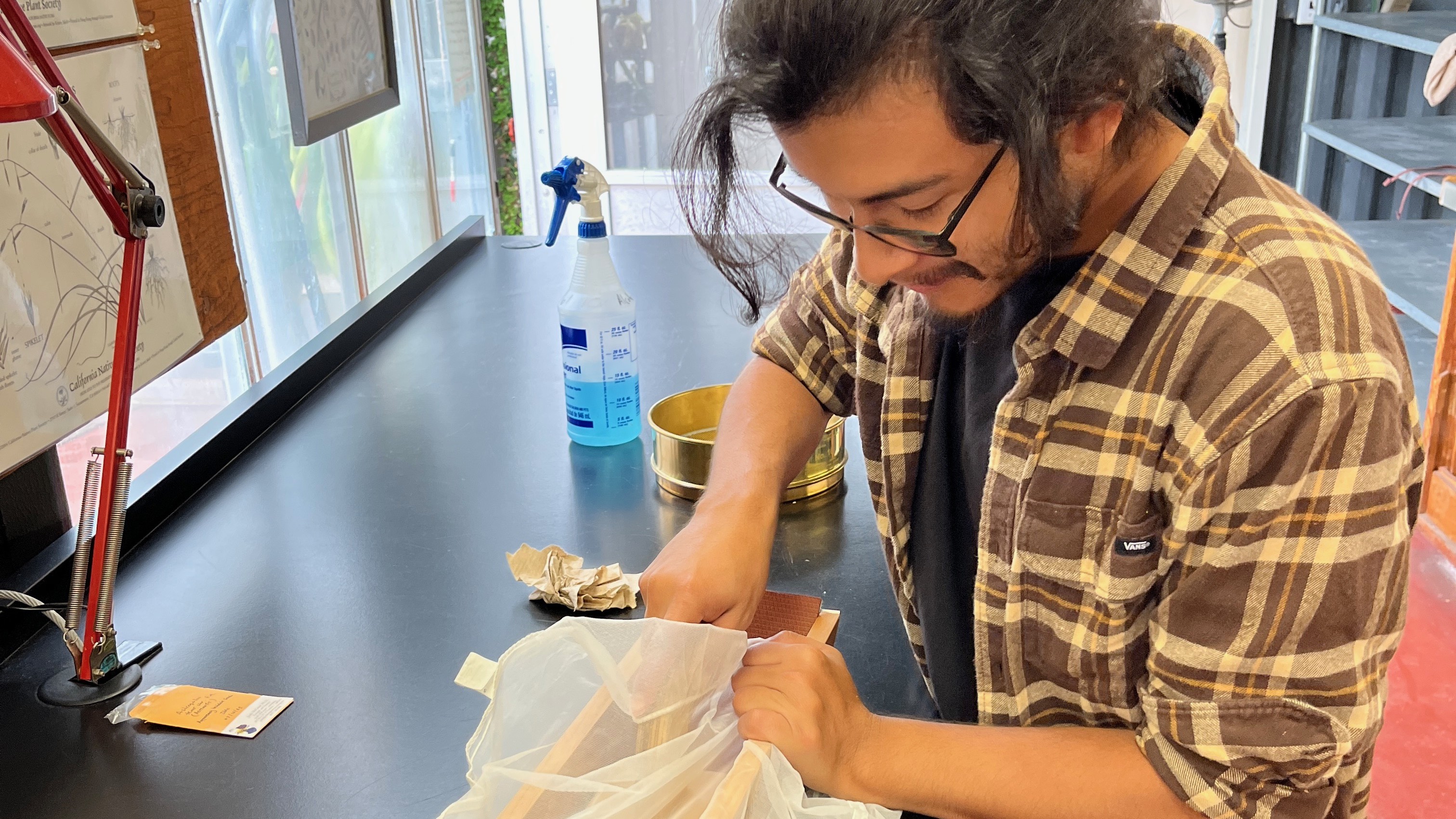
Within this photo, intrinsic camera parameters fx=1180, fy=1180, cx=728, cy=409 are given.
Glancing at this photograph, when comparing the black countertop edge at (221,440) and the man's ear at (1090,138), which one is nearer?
the man's ear at (1090,138)

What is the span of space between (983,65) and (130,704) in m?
0.92

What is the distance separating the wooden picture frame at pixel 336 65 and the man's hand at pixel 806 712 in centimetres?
164

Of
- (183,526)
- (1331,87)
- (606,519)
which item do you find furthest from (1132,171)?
Answer: (1331,87)

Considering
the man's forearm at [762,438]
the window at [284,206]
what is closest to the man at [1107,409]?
the man's forearm at [762,438]

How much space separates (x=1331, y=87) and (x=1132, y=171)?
3852 mm

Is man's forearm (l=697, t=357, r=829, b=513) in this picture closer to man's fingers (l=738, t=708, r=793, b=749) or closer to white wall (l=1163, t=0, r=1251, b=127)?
man's fingers (l=738, t=708, r=793, b=749)

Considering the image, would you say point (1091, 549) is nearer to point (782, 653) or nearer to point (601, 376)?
point (782, 653)

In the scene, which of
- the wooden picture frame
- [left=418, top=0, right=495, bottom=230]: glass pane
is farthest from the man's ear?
[left=418, top=0, right=495, bottom=230]: glass pane

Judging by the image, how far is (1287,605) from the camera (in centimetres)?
74

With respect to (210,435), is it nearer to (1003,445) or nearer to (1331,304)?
(1003,445)

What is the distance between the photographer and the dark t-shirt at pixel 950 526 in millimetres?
1046

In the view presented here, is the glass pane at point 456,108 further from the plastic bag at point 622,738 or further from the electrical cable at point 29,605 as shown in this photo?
the plastic bag at point 622,738

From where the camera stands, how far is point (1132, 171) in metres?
0.88

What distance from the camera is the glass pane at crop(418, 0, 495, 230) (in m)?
3.49
